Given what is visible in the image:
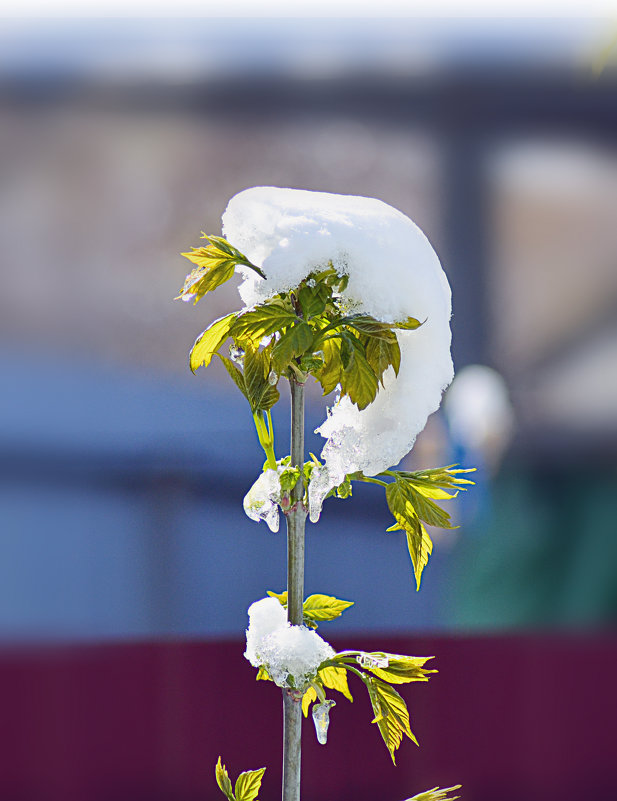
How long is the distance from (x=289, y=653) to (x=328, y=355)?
25 cm

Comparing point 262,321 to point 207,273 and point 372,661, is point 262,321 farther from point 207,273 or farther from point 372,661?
point 372,661

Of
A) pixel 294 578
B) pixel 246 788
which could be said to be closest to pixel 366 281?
pixel 294 578

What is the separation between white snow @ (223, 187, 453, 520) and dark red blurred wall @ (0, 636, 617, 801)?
958 mm

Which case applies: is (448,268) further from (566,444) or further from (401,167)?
(566,444)

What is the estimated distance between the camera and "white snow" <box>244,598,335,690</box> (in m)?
0.62

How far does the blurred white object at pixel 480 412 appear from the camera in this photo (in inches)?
61.1

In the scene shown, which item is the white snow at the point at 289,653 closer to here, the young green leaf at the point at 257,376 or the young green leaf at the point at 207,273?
the young green leaf at the point at 257,376

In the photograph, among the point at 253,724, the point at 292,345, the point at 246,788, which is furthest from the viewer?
the point at 253,724

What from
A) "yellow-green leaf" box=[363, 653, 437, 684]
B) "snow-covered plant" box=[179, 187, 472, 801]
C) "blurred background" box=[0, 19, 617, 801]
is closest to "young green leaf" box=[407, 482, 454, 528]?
"snow-covered plant" box=[179, 187, 472, 801]

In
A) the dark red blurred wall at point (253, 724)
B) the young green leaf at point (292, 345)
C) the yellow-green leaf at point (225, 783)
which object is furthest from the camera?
the dark red blurred wall at point (253, 724)

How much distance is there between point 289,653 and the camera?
617 millimetres

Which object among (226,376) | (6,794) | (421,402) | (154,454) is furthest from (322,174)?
(6,794)

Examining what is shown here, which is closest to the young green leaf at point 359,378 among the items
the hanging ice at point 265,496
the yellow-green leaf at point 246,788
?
the hanging ice at point 265,496

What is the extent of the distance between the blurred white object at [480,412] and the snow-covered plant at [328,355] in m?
0.89
